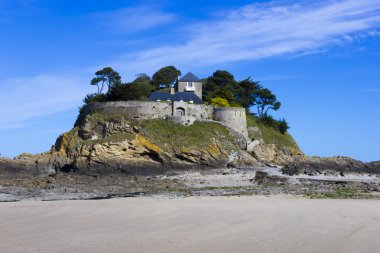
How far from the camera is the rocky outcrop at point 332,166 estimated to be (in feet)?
113

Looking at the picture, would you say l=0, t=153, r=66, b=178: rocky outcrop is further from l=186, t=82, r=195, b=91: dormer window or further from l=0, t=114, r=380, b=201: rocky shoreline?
l=186, t=82, r=195, b=91: dormer window

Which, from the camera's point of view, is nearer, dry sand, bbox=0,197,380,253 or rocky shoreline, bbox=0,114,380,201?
dry sand, bbox=0,197,380,253

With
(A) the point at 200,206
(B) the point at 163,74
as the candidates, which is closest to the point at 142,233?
(A) the point at 200,206

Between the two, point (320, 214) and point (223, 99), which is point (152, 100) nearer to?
point (223, 99)

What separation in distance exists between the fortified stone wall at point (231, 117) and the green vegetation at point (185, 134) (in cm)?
162

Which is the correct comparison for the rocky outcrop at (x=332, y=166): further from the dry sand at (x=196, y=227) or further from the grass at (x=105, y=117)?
the dry sand at (x=196, y=227)

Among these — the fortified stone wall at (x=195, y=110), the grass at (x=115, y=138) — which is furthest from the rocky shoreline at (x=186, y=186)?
the fortified stone wall at (x=195, y=110)

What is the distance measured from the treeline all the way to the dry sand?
30620 mm

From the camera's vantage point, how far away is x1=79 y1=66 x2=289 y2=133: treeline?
47031 millimetres

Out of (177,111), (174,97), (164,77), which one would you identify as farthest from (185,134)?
(164,77)

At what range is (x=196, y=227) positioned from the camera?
37.6 ft

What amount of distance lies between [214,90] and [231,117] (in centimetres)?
1132

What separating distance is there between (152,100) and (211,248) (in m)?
36.0

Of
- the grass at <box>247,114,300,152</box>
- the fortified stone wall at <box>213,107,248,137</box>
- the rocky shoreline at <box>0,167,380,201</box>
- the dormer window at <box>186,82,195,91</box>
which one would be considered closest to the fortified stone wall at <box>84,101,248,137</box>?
the fortified stone wall at <box>213,107,248,137</box>
